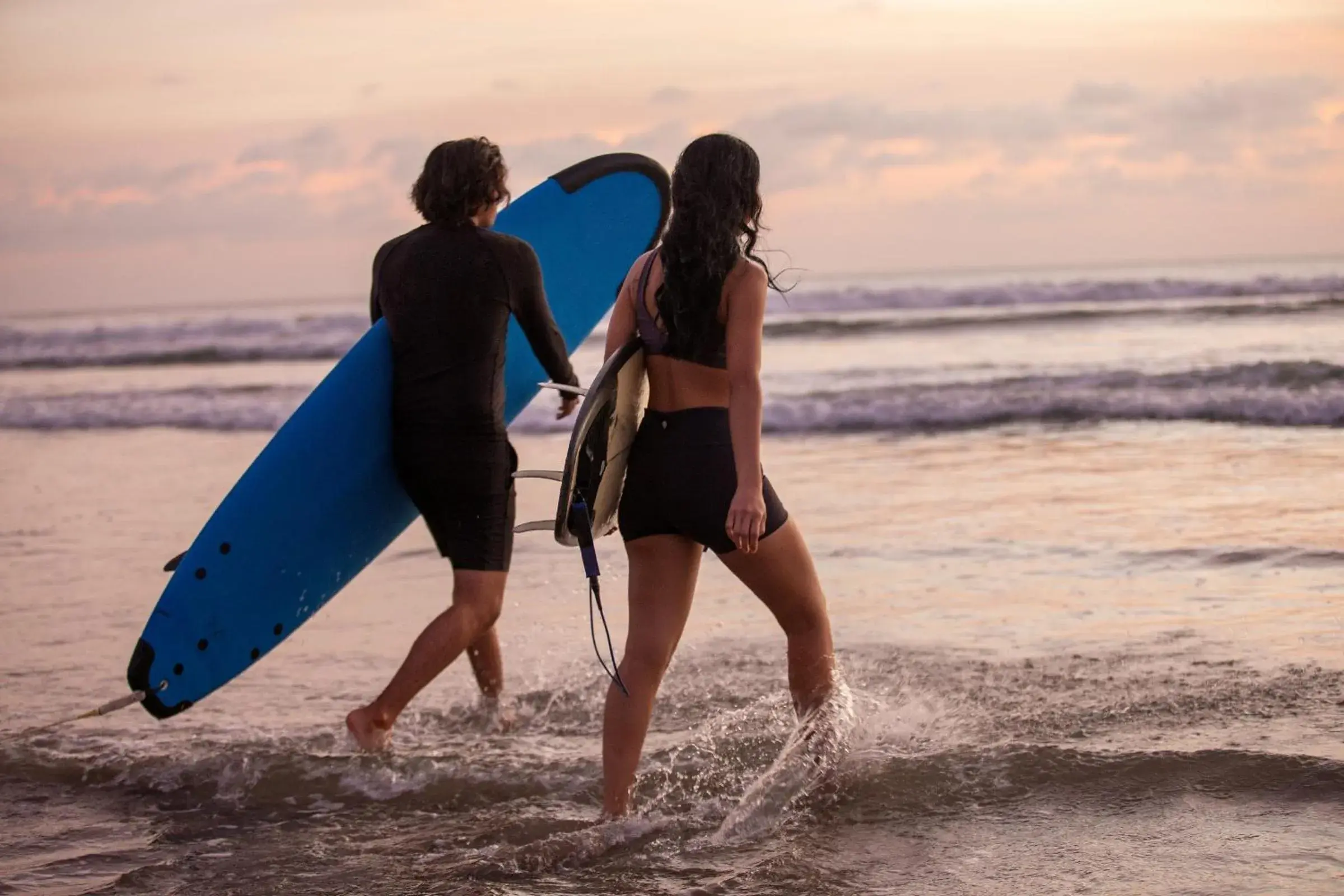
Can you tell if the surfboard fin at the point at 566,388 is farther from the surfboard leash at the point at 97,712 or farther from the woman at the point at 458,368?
the surfboard leash at the point at 97,712

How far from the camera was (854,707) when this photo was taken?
3.79 meters

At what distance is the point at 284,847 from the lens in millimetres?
3383

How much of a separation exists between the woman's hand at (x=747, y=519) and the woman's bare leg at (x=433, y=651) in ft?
3.89

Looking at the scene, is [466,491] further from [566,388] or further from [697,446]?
[697,446]

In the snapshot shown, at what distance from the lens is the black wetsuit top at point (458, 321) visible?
3.73 meters

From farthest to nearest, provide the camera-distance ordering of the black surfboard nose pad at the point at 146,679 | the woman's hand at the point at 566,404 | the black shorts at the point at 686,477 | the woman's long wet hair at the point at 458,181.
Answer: the woman's hand at the point at 566,404 → the black surfboard nose pad at the point at 146,679 → the woman's long wet hair at the point at 458,181 → the black shorts at the point at 686,477

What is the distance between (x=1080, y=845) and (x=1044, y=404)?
28.9 ft

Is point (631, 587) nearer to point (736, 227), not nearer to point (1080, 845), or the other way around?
point (736, 227)

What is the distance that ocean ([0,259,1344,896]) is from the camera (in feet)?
10.4

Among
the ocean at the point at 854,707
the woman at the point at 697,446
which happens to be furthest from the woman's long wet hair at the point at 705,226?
the ocean at the point at 854,707

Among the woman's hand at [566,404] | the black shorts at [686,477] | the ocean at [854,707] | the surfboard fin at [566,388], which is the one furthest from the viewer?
the woman's hand at [566,404]

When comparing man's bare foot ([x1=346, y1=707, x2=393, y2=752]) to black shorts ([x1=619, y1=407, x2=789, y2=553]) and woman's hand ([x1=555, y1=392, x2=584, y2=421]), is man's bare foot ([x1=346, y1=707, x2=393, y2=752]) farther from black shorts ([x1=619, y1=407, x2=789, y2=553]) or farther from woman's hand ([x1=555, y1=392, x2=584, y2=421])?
black shorts ([x1=619, y1=407, x2=789, y2=553])

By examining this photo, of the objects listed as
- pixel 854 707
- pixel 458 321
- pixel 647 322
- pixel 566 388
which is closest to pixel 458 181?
pixel 458 321

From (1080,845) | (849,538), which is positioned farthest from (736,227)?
(849,538)
